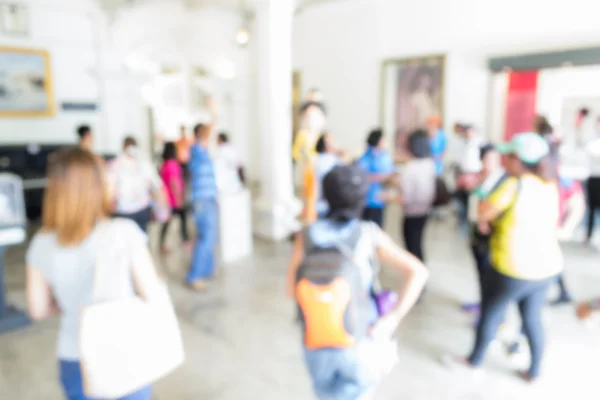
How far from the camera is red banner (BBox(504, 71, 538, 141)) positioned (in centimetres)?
667

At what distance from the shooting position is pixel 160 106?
9.26m

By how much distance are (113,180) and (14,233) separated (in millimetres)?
819

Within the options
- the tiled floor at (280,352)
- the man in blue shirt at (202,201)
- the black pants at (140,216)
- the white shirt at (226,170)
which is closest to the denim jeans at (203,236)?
the man in blue shirt at (202,201)

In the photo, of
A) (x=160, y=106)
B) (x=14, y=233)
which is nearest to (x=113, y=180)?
(x=14, y=233)

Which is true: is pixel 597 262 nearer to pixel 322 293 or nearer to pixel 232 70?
pixel 322 293

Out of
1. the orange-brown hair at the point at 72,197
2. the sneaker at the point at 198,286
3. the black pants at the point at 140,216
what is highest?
the orange-brown hair at the point at 72,197

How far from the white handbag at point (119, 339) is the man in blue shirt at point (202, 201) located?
8.86ft

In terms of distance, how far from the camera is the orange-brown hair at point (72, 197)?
Result: 1453 millimetres

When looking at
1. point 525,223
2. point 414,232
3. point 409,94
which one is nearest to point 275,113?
point 414,232

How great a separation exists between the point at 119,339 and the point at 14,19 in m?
7.31

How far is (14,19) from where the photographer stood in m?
6.90

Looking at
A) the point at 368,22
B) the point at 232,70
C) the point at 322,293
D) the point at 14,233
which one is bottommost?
the point at 14,233

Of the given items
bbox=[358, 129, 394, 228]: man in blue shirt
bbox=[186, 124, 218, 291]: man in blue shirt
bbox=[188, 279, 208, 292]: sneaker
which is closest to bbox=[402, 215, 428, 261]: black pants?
bbox=[358, 129, 394, 228]: man in blue shirt

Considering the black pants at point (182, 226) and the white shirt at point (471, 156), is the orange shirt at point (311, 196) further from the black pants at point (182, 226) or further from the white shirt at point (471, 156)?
the white shirt at point (471, 156)
